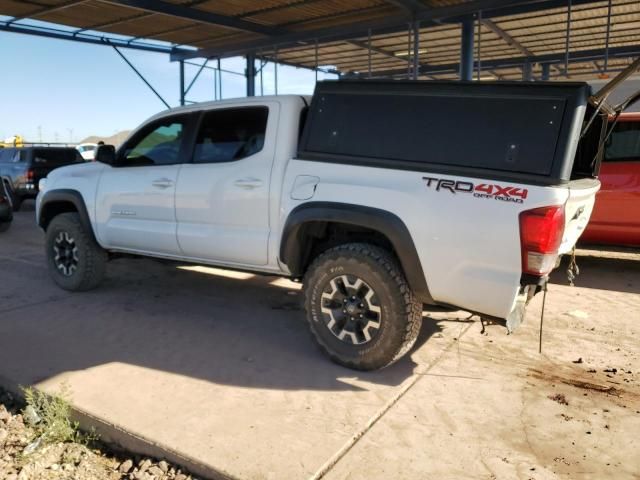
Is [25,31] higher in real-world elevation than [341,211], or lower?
higher

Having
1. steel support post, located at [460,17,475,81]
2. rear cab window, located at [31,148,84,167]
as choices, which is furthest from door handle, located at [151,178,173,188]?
rear cab window, located at [31,148,84,167]

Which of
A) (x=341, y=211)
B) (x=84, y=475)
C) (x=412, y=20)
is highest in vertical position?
(x=412, y=20)

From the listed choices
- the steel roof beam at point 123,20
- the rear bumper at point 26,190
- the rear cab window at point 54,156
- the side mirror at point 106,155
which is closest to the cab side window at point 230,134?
the side mirror at point 106,155

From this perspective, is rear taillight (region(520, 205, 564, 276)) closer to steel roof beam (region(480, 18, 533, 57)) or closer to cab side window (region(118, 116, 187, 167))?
cab side window (region(118, 116, 187, 167))

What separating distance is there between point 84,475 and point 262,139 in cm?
263

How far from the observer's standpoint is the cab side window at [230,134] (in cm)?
442

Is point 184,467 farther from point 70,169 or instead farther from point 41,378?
point 70,169

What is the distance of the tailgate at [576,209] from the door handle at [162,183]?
3.24m

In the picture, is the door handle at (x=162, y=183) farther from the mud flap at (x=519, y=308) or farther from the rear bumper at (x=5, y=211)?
the rear bumper at (x=5, y=211)

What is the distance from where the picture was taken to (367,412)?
3.30 meters

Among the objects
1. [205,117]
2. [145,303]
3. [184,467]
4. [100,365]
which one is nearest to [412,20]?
[205,117]

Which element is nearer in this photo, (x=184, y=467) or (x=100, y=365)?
(x=184, y=467)

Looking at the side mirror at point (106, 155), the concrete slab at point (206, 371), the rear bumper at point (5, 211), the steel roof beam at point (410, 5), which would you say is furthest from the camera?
the rear bumper at point (5, 211)

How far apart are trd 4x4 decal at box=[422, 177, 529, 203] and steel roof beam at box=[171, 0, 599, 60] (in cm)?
642
